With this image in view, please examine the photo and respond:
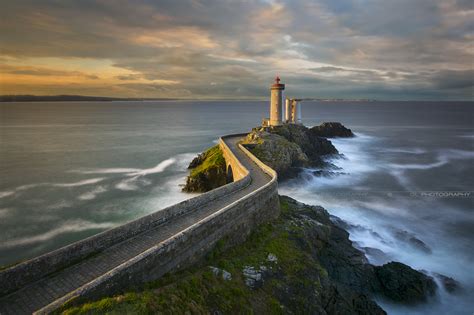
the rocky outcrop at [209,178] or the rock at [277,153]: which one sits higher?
the rock at [277,153]

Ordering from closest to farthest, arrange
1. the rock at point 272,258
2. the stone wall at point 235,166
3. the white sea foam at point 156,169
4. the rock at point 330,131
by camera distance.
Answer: the rock at point 272,258
the stone wall at point 235,166
the white sea foam at point 156,169
the rock at point 330,131

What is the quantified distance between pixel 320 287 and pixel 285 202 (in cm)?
776

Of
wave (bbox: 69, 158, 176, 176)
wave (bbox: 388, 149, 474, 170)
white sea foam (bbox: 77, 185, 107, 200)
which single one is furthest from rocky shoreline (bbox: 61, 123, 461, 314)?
wave (bbox: 388, 149, 474, 170)

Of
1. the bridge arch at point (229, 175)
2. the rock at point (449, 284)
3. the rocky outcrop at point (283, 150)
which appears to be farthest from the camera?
the rocky outcrop at point (283, 150)

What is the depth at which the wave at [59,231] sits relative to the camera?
67.7 ft

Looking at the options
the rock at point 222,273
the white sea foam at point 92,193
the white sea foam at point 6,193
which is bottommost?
the white sea foam at point 92,193

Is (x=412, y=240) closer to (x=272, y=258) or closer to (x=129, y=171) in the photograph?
(x=272, y=258)

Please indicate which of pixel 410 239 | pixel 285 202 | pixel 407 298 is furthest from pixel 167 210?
pixel 410 239

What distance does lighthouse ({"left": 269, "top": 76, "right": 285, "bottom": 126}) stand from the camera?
42469 millimetres

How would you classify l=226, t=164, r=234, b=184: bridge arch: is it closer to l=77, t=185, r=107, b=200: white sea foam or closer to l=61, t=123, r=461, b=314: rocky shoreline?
l=61, t=123, r=461, b=314: rocky shoreline

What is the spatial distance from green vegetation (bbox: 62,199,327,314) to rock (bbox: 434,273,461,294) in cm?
708

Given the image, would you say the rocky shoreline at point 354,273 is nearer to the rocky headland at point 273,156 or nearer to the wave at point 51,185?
the rocky headland at point 273,156

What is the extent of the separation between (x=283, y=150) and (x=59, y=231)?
20663 millimetres

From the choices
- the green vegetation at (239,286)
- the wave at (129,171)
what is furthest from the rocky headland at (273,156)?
the green vegetation at (239,286)
